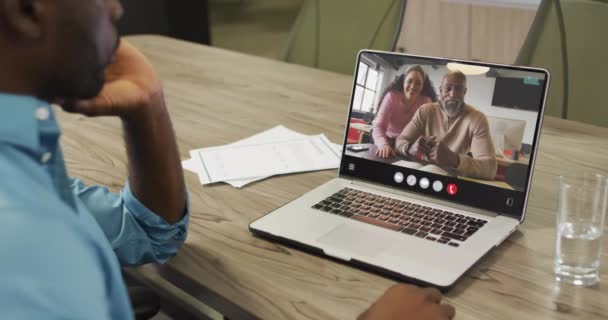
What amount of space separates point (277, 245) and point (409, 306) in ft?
0.91

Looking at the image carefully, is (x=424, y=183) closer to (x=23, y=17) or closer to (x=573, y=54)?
(x=23, y=17)

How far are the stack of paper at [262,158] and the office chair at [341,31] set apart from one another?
0.98 m

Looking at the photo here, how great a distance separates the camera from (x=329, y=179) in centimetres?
127

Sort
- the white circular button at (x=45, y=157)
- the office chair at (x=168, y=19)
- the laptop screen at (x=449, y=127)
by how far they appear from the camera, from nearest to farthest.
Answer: the white circular button at (x=45, y=157) < the laptop screen at (x=449, y=127) < the office chair at (x=168, y=19)

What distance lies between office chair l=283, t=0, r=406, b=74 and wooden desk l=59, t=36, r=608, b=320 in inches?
18.5

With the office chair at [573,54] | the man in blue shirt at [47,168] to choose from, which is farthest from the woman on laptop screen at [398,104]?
the office chair at [573,54]

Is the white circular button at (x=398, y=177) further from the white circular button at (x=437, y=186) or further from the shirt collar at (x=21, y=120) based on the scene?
the shirt collar at (x=21, y=120)

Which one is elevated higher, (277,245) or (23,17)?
(23,17)

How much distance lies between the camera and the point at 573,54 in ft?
6.40

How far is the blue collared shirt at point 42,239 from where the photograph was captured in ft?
1.80

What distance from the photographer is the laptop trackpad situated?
97cm

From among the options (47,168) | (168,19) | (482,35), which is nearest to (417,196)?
(47,168)

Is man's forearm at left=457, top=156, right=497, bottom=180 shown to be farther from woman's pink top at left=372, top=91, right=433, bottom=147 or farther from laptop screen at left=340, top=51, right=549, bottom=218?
woman's pink top at left=372, top=91, right=433, bottom=147

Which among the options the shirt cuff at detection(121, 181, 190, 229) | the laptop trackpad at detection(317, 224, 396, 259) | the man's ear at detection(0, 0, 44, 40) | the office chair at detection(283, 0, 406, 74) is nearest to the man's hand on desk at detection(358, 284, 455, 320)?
the laptop trackpad at detection(317, 224, 396, 259)
